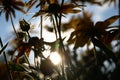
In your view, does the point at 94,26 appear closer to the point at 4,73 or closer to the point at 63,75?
the point at 63,75

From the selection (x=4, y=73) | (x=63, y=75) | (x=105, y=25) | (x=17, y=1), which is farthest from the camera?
(x=4, y=73)

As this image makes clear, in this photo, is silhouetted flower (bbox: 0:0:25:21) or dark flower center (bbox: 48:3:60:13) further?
silhouetted flower (bbox: 0:0:25:21)

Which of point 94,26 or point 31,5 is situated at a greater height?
point 31,5

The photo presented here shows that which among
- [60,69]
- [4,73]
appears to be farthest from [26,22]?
[4,73]

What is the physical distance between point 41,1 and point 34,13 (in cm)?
12

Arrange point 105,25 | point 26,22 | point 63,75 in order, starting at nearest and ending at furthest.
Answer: point 63,75
point 26,22
point 105,25

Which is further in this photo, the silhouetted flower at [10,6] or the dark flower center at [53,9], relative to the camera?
the silhouetted flower at [10,6]

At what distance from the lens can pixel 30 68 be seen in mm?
2438

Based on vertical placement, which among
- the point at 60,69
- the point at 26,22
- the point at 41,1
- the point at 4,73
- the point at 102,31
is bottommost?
the point at 4,73

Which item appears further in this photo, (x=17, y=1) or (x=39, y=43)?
(x=17, y=1)

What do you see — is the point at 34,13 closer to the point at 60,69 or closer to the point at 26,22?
the point at 26,22

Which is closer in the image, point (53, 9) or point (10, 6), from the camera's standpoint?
point (53, 9)

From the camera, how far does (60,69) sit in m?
2.60

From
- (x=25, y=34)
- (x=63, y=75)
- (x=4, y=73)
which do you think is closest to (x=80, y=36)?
(x=25, y=34)
